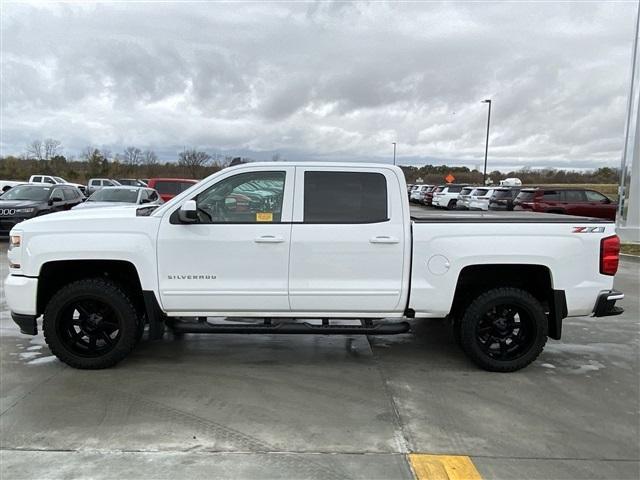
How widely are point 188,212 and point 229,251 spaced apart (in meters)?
0.50

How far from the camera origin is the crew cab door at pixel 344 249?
457 centimetres

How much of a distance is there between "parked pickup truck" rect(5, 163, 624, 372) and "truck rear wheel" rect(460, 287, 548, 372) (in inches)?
A: 0.6

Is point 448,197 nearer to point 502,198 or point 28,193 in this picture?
point 502,198

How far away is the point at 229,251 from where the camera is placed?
15.0ft

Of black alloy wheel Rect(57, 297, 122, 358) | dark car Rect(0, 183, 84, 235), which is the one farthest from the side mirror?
dark car Rect(0, 183, 84, 235)

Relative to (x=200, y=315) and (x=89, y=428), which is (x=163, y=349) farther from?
(x=89, y=428)

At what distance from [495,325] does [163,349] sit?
341 cm

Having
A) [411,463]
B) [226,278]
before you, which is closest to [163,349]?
[226,278]

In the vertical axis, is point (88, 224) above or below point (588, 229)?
below

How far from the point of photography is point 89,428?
3.64 meters

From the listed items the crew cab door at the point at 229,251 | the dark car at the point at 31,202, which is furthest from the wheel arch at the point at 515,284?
the dark car at the point at 31,202

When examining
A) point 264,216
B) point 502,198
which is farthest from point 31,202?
point 502,198

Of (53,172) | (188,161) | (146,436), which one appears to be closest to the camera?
(146,436)

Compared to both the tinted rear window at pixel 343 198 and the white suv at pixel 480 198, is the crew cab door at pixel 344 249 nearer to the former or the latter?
the tinted rear window at pixel 343 198
